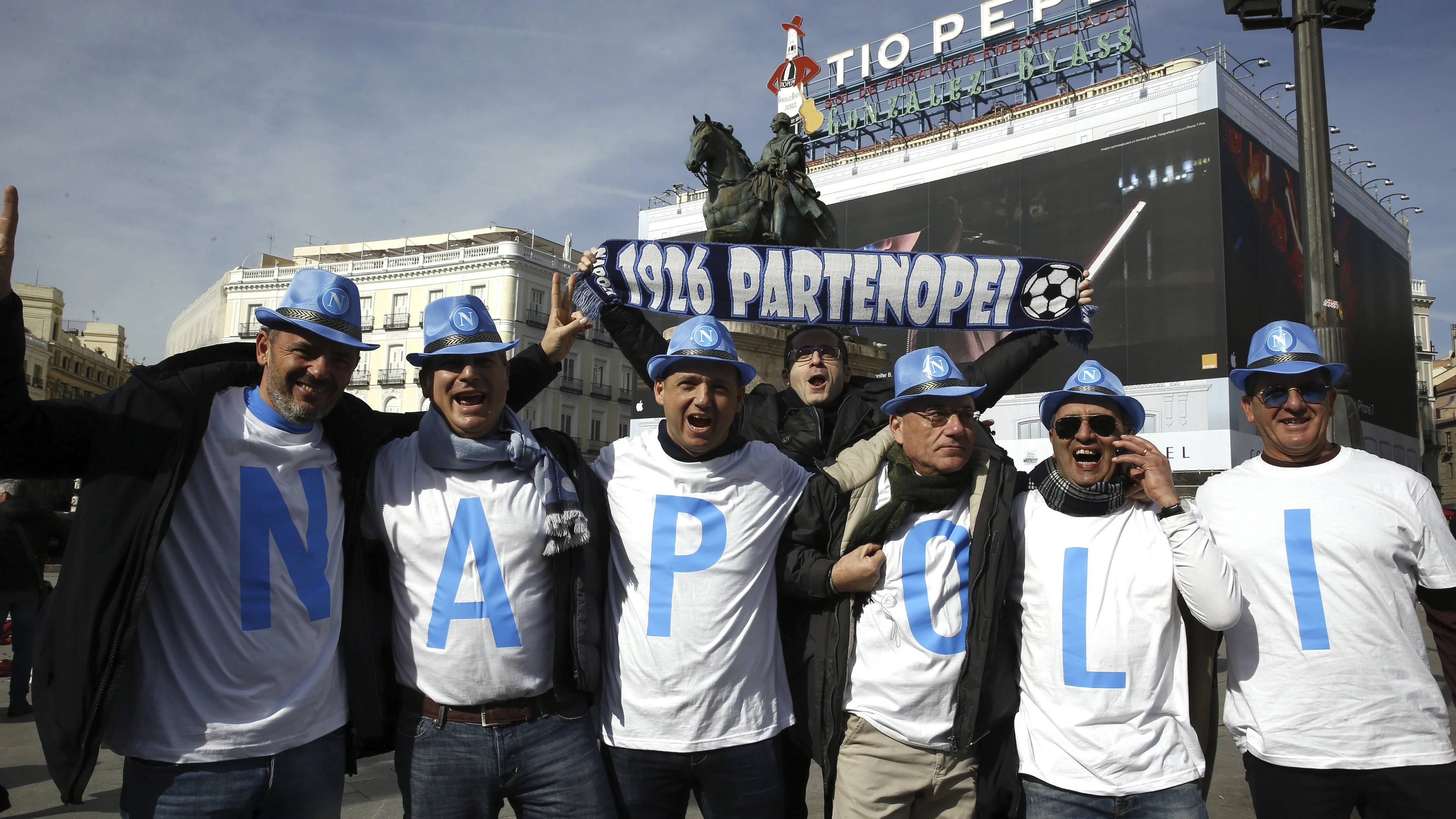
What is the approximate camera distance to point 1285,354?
2992mm

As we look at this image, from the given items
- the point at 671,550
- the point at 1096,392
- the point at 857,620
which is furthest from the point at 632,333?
the point at 1096,392

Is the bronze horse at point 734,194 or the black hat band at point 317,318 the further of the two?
the bronze horse at point 734,194

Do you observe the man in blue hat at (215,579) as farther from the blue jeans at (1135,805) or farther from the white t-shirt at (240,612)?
the blue jeans at (1135,805)

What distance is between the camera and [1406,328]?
47344mm

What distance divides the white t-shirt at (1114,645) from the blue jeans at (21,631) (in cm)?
606

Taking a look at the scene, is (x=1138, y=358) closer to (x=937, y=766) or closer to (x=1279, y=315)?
(x=1279, y=315)

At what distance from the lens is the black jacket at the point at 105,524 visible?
223cm

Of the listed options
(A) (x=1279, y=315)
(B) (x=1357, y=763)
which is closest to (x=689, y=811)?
(B) (x=1357, y=763)

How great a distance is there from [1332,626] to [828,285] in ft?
10.1

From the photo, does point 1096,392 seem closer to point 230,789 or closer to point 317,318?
point 317,318

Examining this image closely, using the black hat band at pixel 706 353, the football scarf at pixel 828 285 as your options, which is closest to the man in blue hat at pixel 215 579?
the black hat band at pixel 706 353

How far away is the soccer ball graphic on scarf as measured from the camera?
4605 millimetres

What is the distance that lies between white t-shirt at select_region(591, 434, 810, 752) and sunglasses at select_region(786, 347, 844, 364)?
3.82 feet

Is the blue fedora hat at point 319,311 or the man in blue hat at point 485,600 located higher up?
the blue fedora hat at point 319,311
